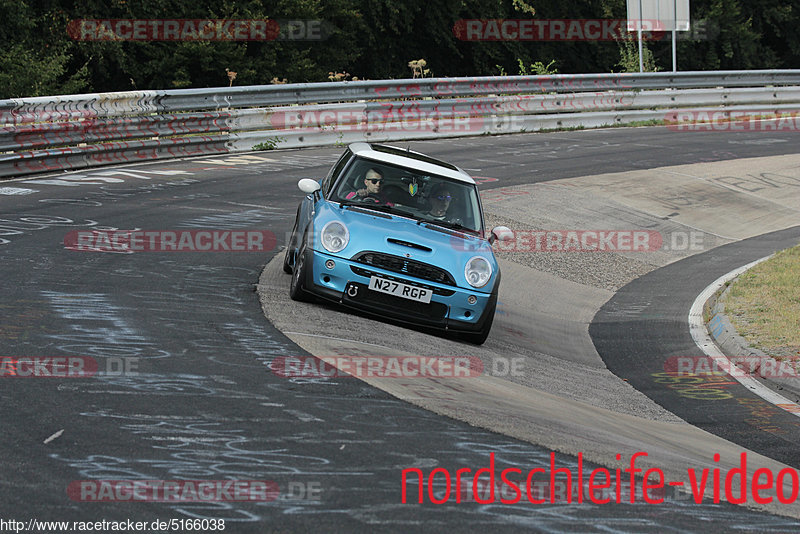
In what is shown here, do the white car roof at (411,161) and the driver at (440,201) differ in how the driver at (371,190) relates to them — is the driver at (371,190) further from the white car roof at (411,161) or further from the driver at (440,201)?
the driver at (440,201)

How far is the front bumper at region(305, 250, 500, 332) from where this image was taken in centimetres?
849

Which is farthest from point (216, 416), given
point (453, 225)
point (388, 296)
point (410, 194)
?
point (410, 194)

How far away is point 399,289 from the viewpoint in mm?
8469

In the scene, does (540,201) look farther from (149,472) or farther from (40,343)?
(149,472)

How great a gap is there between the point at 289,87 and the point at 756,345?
13215 millimetres

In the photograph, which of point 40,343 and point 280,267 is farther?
point 280,267

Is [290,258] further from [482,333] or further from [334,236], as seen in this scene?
[482,333]

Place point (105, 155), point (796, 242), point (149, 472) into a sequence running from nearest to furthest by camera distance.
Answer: point (149, 472)
point (796, 242)
point (105, 155)

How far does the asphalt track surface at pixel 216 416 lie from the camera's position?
4570 millimetres

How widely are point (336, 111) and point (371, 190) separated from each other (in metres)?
12.2

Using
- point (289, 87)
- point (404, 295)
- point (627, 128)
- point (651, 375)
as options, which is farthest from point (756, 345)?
point (627, 128)

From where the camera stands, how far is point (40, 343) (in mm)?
7004

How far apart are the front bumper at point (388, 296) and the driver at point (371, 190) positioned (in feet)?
3.40

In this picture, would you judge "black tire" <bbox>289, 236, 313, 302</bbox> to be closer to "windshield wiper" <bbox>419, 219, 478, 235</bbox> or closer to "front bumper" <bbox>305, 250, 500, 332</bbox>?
"front bumper" <bbox>305, 250, 500, 332</bbox>
